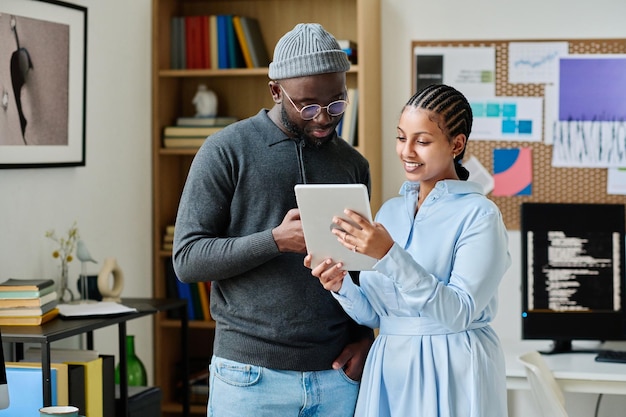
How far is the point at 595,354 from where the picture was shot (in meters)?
3.35

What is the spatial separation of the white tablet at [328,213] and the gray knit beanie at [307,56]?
27 cm

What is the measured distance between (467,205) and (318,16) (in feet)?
8.06

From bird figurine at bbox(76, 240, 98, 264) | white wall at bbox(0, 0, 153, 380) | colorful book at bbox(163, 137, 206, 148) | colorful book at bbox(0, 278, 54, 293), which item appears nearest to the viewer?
colorful book at bbox(0, 278, 54, 293)

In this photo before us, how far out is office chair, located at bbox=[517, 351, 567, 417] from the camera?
2.79 m

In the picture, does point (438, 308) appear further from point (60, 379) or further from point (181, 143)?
point (181, 143)

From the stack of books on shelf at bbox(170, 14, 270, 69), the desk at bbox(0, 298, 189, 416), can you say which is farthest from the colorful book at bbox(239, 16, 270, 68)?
the desk at bbox(0, 298, 189, 416)

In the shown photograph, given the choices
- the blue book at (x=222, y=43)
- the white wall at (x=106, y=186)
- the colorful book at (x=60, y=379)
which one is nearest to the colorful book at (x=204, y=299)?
the white wall at (x=106, y=186)

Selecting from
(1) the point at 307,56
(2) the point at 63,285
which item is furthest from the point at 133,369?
(1) the point at 307,56

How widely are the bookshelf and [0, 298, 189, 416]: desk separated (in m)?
0.61

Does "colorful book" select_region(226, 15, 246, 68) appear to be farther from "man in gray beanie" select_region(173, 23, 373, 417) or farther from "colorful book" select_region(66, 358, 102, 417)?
"man in gray beanie" select_region(173, 23, 373, 417)

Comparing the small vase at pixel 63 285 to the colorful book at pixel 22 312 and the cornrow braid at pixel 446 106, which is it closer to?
the colorful book at pixel 22 312

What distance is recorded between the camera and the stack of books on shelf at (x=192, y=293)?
3.97 m

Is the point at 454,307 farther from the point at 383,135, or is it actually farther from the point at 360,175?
the point at 383,135

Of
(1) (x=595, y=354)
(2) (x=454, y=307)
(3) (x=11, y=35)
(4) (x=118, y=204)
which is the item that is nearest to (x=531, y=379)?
(1) (x=595, y=354)
